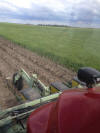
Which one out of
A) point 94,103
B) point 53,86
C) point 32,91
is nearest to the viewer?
point 94,103

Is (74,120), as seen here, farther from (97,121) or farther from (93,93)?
(93,93)

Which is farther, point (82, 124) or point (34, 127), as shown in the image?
point (34, 127)

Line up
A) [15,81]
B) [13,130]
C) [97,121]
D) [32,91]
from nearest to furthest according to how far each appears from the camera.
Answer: [97,121] < [13,130] < [32,91] < [15,81]

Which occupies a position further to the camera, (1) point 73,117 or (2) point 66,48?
(2) point 66,48

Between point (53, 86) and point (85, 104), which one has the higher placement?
point (85, 104)

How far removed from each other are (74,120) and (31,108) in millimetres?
1004

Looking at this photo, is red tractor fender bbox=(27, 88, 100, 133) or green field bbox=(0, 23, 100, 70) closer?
red tractor fender bbox=(27, 88, 100, 133)

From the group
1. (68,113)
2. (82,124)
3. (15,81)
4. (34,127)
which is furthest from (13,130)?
(15,81)

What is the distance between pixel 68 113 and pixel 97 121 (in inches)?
10.1

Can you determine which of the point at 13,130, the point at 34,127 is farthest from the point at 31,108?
the point at 34,127

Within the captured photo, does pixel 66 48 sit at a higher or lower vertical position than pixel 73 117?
lower

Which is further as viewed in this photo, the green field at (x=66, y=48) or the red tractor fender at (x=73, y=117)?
the green field at (x=66, y=48)

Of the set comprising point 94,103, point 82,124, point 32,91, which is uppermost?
point 94,103

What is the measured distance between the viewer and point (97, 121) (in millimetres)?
1035
